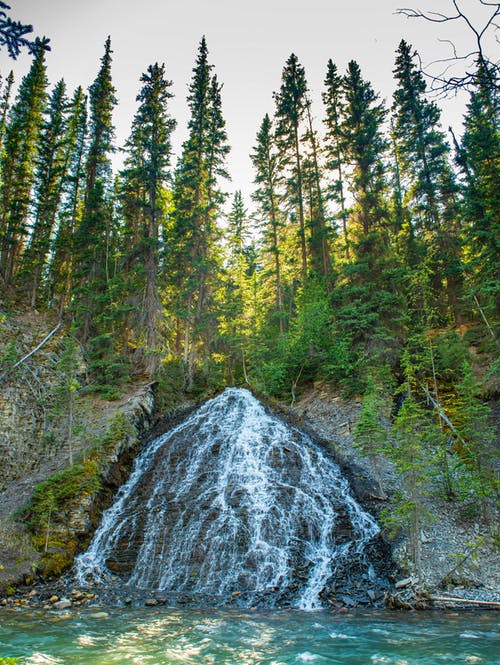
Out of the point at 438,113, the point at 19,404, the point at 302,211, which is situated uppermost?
the point at 438,113

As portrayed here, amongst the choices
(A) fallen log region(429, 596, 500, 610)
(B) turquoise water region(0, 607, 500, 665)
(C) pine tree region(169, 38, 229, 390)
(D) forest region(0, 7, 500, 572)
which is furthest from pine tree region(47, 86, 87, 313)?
(A) fallen log region(429, 596, 500, 610)

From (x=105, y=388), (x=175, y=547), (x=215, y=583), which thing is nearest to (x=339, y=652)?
(x=215, y=583)

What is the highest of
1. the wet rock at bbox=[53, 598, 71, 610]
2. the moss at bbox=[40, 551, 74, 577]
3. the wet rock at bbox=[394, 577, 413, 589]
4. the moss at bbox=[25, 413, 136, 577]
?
the moss at bbox=[25, 413, 136, 577]

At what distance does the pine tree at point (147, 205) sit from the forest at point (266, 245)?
0.12 meters

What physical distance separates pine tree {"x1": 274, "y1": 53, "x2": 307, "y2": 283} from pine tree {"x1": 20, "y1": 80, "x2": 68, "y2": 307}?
51.5 ft

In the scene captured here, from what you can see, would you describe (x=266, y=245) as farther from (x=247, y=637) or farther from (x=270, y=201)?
(x=247, y=637)

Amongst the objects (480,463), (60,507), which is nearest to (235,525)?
(60,507)

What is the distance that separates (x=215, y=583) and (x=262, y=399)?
34.4 ft

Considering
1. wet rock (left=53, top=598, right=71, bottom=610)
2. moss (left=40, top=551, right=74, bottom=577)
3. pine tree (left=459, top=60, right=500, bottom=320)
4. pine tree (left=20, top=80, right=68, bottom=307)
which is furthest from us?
pine tree (left=20, top=80, right=68, bottom=307)

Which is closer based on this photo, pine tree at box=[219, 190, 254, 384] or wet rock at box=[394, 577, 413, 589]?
wet rock at box=[394, 577, 413, 589]

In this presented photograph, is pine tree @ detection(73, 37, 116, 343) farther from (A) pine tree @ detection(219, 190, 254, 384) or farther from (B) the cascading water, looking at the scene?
(B) the cascading water

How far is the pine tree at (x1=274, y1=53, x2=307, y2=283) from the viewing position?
27.1 meters

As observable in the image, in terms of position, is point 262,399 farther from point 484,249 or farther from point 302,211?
point 302,211

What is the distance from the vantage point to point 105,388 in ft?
58.9
